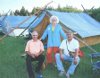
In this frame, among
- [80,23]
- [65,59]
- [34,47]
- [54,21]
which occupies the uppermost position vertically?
[54,21]

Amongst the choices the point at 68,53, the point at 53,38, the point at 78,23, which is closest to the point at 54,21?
the point at 53,38

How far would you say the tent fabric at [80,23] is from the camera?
12.8 m

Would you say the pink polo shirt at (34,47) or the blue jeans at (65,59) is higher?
the pink polo shirt at (34,47)

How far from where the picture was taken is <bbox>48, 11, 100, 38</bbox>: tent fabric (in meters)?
12.8

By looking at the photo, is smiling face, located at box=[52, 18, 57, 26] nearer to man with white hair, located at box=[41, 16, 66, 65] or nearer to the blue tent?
man with white hair, located at box=[41, 16, 66, 65]

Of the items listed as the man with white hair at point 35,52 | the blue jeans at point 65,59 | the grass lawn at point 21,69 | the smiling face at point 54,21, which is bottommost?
the grass lawn at point 21,69

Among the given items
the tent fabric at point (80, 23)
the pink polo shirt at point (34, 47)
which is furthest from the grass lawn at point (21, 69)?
the tent fabric at point (80, 23)

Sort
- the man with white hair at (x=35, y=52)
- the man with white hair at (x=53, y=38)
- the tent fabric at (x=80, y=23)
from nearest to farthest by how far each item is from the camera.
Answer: the man with white hair at (x=35, y=52) → the man with white hair at (x=53, y=38) → the tent fabric at (x=80, y=23)

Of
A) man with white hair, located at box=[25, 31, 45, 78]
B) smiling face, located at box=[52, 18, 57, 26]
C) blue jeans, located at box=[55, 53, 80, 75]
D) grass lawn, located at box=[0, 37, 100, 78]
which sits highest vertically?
smiling face, located at box=[52, 18, 57, 26]

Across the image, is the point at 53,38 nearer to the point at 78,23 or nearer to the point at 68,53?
the point at 68,53

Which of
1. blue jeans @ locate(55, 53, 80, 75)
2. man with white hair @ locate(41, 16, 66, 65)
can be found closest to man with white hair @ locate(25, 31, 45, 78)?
blue jeans @ locate(55, 53, 80, 75)

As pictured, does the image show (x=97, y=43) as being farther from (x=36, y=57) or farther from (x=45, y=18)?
(x=36, y=57)

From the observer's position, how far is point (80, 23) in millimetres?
14117

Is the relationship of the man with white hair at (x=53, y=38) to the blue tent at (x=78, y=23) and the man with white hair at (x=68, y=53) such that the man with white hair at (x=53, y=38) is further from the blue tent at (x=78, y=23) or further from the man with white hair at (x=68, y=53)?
the blue tent at (x=78, y=23)
